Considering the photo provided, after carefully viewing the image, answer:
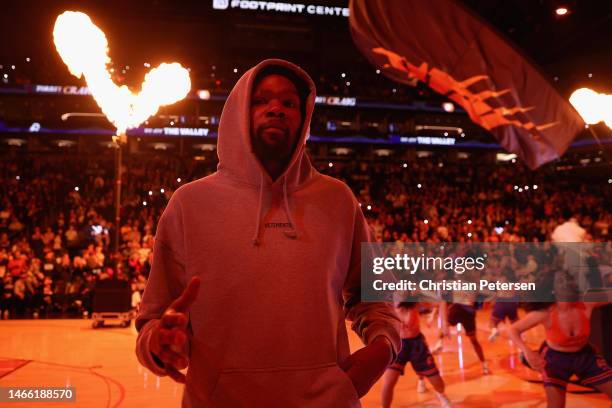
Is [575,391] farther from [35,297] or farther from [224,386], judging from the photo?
[35,297]

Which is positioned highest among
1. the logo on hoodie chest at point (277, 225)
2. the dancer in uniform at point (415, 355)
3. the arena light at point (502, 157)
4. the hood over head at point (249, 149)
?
the arena light at point (502, 157)

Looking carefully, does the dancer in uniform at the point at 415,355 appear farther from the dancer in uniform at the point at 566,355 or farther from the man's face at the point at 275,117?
the man's face at the point at 275,117

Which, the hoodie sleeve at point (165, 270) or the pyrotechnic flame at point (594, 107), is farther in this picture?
the pyrotechnic flame at point (594, 107)

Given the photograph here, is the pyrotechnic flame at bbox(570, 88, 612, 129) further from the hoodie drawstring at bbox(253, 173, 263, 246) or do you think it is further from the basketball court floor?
the hoodie drawstring at bbox(253, 173, 263, 246)

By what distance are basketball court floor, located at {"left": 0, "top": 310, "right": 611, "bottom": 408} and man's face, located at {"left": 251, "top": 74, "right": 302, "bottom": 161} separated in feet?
15.0

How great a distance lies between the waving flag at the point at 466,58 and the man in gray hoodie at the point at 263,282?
6250 mm

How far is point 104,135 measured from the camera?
25.0 metres

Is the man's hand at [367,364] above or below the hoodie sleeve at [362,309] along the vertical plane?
below

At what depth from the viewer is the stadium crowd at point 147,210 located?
12.1m

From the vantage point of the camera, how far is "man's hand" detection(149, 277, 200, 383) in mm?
1146

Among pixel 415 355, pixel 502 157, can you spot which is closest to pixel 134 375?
pixel 415 355

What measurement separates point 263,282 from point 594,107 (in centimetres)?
1004

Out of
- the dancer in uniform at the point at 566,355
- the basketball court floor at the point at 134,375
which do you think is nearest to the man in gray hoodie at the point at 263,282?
the dancer in uniform at the point at 566,355

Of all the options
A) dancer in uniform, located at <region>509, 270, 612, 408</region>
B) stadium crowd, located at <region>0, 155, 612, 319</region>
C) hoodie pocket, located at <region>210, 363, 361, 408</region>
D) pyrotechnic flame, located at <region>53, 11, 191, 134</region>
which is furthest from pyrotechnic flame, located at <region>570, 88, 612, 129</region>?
hoodie pocket, located at <region>210, 363, 361, 408</region>
